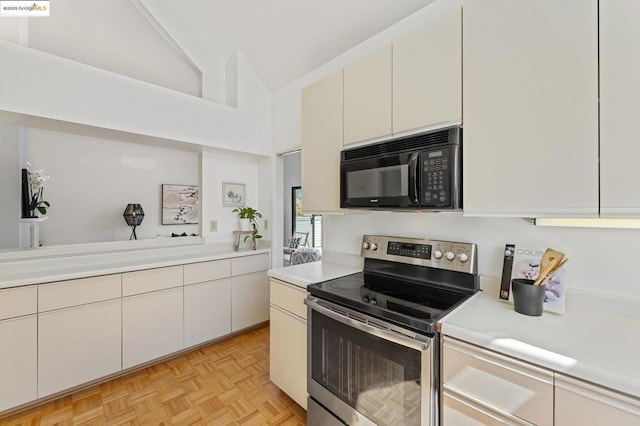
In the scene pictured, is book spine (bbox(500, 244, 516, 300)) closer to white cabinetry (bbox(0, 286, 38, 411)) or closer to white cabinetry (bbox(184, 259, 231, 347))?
white cabinetry (bbox(184, 259, 231, 347))

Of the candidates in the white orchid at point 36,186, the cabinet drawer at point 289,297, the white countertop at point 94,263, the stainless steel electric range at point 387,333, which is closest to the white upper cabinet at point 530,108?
the stainless steel electric range at point 387,333

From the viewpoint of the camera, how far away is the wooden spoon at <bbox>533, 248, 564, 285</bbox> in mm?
1143

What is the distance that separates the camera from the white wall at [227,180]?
10.2 ft

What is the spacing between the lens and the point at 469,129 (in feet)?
4.02

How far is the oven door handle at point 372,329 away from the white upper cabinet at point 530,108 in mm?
608

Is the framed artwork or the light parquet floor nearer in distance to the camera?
the light parquet floor

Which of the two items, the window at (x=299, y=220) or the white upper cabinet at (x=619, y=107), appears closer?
the white upper cabinet at (x=619, y=107)

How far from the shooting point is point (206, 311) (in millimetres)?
2660

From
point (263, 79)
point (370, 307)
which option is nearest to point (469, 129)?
point (370, 307)

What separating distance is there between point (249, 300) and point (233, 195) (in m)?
1.21

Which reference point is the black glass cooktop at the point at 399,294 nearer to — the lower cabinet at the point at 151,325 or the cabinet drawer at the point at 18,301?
the lower cabinet at the point at 151,325

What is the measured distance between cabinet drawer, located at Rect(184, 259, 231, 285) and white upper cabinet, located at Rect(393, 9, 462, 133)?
211 centimetres

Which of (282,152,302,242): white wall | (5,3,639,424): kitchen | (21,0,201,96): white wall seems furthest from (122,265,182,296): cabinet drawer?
(282,152,302,242): white wall

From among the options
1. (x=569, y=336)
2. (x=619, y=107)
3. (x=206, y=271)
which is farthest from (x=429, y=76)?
(x=206, y=271)
